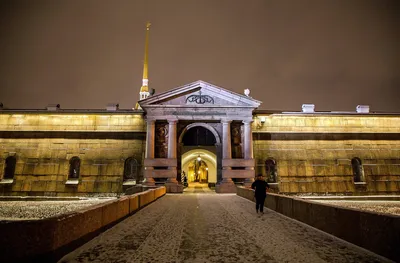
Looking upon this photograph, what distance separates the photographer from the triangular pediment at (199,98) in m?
25.5

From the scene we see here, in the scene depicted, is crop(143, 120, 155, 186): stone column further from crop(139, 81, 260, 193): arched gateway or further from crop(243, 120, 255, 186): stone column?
crop(243, 120, 255, 186): stone column

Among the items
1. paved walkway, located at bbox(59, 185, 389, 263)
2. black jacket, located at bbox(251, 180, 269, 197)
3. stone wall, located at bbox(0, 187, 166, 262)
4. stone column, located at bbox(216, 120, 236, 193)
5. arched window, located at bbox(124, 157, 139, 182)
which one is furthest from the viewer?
arched window, located at bbox(124, 157, 139, 182)

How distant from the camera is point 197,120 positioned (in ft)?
86.5

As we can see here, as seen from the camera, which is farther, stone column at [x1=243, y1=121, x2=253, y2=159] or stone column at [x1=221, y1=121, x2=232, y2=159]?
stone column at [x1=243, y1=121, x2=253, y2=159]

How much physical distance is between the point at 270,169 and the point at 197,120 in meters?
9.35

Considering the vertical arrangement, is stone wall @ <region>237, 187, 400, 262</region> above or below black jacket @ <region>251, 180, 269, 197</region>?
below

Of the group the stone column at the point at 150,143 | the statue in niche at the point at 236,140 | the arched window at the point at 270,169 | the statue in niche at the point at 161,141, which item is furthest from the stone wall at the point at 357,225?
the arched window at the point at 270,169

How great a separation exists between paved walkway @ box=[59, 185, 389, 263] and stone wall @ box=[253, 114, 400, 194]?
19.9 m

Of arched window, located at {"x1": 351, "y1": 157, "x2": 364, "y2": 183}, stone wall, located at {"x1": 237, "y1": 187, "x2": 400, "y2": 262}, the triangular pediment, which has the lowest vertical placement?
A: stone wall, located at {"x1": 237, "y1": 187, "x2": 400, "y2": 262}

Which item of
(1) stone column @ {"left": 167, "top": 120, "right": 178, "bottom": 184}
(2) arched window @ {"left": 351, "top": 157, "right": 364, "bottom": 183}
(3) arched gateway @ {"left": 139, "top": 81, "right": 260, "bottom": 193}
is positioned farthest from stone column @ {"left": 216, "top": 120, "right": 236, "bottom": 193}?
(2) arched window @ {"left": 351, "top": 157, "right": 364, "bottom": 183}

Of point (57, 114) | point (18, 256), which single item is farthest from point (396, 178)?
point (57, 114)

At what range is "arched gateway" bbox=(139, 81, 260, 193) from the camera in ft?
82.4

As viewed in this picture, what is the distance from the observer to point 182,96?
25.8 meters

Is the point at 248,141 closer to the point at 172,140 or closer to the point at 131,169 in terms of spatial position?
the point at 172,140
